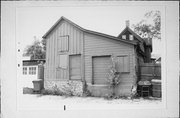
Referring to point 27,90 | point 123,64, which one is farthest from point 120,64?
point 27,90

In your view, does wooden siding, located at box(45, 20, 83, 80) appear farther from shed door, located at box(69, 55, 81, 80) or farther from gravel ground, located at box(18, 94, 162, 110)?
gravel ground, located at box(18, 94, 162, 110)

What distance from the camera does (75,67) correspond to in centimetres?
285

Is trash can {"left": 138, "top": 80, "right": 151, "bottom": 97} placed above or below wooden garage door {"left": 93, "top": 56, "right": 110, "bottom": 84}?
below

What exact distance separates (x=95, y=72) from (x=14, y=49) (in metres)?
1.22

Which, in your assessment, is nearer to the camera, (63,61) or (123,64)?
(123,64)

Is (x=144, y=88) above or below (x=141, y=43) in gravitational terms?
below

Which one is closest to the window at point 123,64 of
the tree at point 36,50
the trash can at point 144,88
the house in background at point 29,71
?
the trash can at point 144,88

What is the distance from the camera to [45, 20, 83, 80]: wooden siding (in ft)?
9.29

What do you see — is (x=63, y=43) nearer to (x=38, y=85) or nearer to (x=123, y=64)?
(x=38, y=85)

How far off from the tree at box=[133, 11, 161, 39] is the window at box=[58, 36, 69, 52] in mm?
1013

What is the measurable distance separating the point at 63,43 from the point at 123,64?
93cm

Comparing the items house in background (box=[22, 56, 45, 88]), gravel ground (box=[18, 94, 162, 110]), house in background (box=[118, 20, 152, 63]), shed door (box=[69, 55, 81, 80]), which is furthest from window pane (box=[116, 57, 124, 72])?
house in background (box=[22, 56, 45, 88])

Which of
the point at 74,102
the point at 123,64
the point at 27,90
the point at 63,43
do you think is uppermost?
the point at 63,43

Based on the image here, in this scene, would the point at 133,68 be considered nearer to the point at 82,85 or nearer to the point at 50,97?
the point at 82,85
